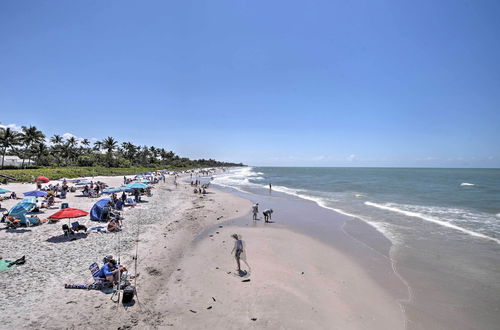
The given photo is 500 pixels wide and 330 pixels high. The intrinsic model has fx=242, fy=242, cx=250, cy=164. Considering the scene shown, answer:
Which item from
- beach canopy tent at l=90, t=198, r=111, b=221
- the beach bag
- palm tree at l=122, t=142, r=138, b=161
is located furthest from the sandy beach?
palm tree at l=122, t=142, r=138, b=161

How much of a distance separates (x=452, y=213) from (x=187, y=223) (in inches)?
967

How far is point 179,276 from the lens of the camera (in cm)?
907

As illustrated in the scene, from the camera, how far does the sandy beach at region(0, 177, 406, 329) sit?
655 centimetres

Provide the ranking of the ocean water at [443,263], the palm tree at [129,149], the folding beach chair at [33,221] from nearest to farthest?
the ocean water at [443,263]
the folding beach chair at [33,221]
the palm tree at [129,149]

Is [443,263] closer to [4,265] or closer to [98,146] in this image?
[4,265]

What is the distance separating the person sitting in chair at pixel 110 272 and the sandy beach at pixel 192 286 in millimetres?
481

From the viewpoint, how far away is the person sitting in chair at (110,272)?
771cm

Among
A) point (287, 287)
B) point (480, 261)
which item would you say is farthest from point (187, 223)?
point (480, 261)

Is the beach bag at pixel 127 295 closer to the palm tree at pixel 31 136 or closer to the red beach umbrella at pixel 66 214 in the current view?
the red beach umbrella at pixel 66 214

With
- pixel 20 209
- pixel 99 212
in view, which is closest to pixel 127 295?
pixel 99 212

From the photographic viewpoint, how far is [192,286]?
8.35m

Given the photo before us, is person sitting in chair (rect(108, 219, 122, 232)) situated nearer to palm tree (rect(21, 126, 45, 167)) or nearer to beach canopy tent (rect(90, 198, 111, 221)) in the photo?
beach canopy tent (rect(90, 198, 111, 221))

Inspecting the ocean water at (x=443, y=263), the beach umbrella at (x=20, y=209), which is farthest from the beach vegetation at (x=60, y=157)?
the ocean water at (x=443, y=263)

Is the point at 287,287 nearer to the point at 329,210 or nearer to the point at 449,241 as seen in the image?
the point at 449,241
